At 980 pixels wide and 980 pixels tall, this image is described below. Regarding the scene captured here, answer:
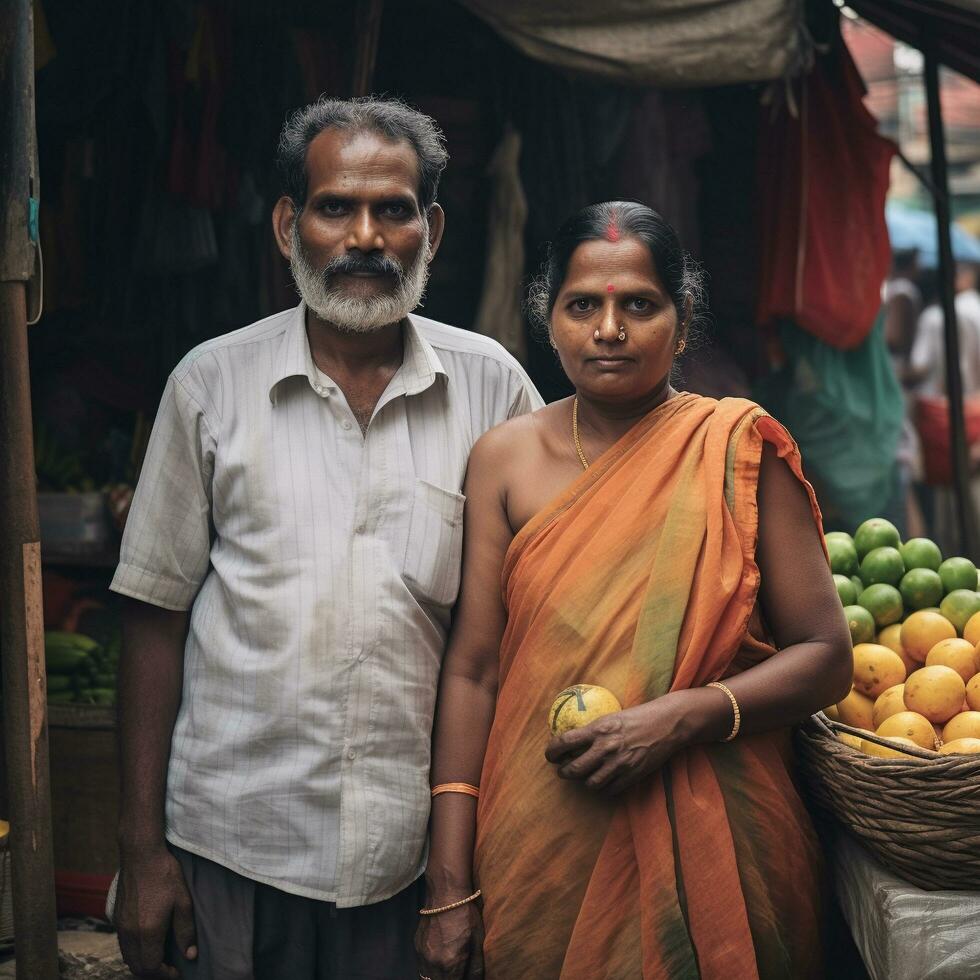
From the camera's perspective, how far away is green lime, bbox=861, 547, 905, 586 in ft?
9.34

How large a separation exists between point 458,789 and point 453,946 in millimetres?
293

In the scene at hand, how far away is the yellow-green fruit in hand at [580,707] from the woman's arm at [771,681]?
27 millimetres

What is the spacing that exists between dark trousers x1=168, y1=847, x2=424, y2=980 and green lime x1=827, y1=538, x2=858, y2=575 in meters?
1.25

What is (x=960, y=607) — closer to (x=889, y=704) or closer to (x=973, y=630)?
(x=973, y=630)

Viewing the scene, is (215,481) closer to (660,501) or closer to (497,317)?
(660,501)

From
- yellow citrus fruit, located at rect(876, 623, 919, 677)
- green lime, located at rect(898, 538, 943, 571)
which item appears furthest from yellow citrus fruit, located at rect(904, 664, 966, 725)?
green lime, located at rect(898, 538, 943, 571)

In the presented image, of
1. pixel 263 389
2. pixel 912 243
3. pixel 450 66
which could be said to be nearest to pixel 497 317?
pixel 450 66

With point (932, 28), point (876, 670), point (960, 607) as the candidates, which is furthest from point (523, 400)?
point (932, 28)

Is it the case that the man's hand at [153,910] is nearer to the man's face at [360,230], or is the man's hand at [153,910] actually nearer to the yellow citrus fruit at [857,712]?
the man's face at [360,230]

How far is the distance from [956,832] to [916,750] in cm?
16

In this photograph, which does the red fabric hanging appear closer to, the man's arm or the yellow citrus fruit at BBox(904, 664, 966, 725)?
the yellow citrus fruit at BBox(904, 664, 966, 725)

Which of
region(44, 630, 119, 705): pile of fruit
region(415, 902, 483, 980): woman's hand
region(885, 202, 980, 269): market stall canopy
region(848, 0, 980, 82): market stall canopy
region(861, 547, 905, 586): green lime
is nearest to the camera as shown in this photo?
region(415, 902, 483, 980): woman's hand

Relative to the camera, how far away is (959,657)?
254cm

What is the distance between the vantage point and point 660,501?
231 centimetres
